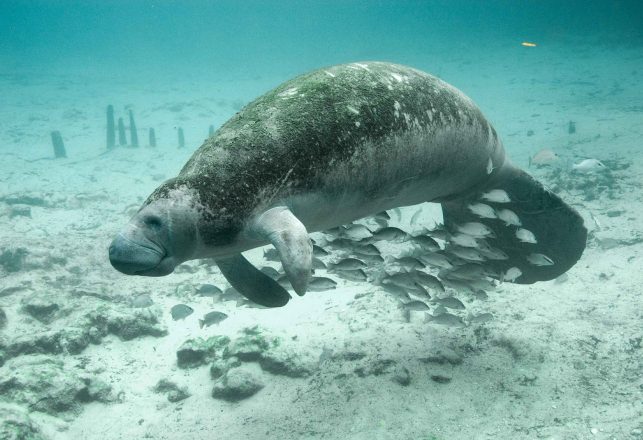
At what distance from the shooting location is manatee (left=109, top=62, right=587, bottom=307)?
8.98ft

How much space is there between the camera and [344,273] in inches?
215

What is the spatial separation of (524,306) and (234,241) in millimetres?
5541

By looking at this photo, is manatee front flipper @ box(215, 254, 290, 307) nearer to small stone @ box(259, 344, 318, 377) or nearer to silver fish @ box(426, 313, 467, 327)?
small stone @ box(259, 344, 318, 377)

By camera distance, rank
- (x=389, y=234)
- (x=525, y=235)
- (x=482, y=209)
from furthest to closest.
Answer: (x=525, y=235)
(x=389, y=234)
(x=482, y=209)

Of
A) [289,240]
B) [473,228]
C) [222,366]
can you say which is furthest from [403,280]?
[289,240]

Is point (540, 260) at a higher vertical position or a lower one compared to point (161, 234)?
lower

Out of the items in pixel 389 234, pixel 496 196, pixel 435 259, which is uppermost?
pixel 496 196

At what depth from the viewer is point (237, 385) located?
5.52m

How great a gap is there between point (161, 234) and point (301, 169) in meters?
0.99

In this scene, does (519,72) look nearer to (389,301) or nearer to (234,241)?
(389,301)

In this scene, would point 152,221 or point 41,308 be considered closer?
point 152,221

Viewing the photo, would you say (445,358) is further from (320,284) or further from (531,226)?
(531,226)

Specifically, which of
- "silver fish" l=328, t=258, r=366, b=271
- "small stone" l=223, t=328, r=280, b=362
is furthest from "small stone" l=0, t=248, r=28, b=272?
"silver fish" l=328, t=258, r=366, b=271

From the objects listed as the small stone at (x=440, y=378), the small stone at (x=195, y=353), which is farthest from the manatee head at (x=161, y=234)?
the small stone at (x=195, y=353)
